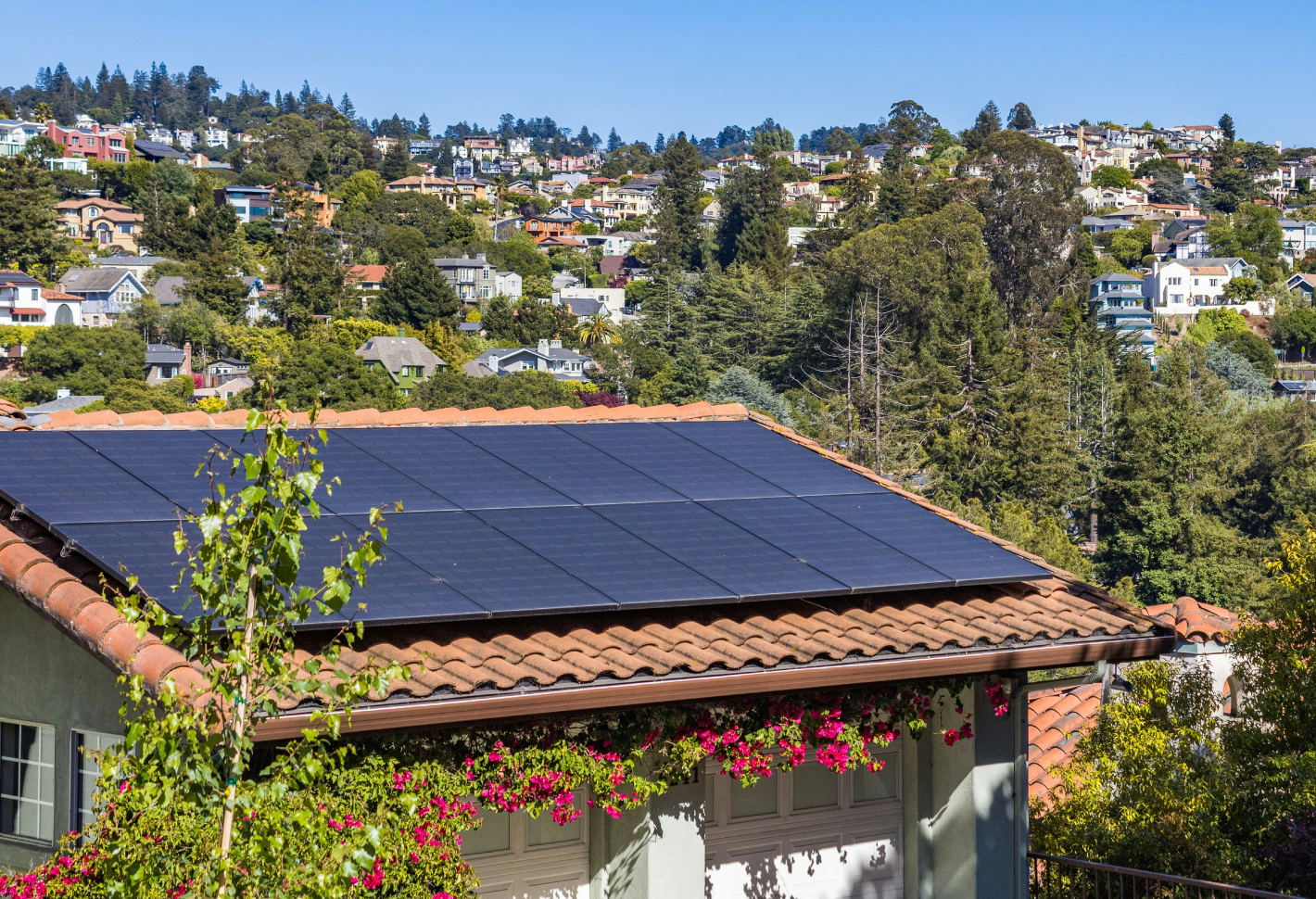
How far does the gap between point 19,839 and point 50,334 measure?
111 m

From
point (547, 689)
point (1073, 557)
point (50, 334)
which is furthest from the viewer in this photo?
point (50, 334)

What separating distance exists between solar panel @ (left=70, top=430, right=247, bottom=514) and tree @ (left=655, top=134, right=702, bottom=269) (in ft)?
457

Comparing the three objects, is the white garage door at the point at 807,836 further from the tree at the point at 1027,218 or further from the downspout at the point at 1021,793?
the tree at the point at 1027,218

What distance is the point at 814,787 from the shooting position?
31.4 ft

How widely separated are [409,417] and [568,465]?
1.44 metres

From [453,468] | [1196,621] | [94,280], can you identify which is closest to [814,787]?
[453,468]

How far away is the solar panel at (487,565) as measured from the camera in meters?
7.55

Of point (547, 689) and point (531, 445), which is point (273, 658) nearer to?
point (547, 689)

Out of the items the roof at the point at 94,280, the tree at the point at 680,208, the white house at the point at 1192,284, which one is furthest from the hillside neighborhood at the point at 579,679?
the white house at the point at 1192,284

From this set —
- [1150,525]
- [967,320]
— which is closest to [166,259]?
[967,320]

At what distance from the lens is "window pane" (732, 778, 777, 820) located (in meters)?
9.25

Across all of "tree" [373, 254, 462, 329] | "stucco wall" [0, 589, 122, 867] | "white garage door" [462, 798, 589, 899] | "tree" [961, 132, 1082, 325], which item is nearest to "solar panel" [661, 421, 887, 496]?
"white garage door" [462, 798, 589, 899]

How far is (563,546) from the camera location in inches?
329

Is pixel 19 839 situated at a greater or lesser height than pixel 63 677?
lesser
